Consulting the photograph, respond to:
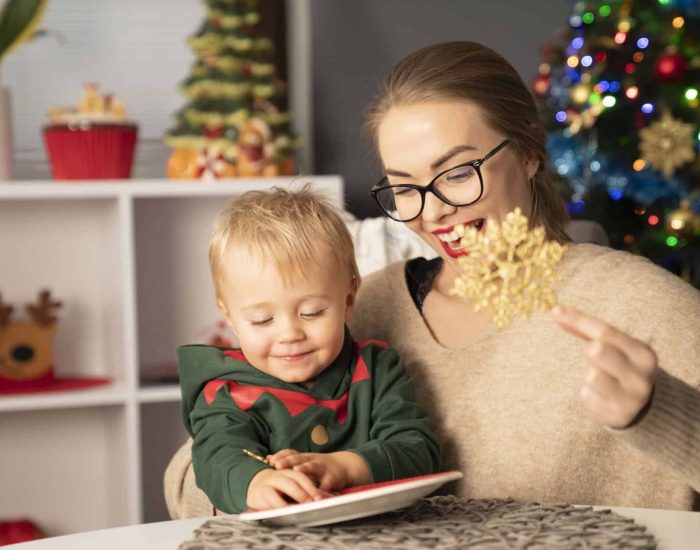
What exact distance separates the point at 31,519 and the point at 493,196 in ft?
7.31

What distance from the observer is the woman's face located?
59.6 inches

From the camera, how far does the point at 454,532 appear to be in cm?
106

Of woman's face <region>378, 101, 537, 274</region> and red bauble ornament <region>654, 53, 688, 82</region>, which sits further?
red bauble ornament <region>654, 53, 688, 82</region>

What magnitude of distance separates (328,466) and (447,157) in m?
0.50

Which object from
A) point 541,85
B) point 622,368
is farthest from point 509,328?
point 541,85

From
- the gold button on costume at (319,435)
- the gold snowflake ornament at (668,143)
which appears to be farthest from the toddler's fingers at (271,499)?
the gold snowflake ornament at (668,143)

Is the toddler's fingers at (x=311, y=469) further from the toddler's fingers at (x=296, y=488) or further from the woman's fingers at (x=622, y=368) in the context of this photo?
the woman's fingers at (x=622, y=368)

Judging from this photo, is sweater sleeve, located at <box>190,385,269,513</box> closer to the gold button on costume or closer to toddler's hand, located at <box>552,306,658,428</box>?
the gold button on costume

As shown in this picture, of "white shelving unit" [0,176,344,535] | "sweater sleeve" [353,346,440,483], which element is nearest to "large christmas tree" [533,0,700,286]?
"white shelving unit" [0,176,344,535]

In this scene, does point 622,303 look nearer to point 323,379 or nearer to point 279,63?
point 323,379

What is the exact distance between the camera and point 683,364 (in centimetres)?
140

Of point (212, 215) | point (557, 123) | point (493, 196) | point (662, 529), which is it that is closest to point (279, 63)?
point (212, 215)

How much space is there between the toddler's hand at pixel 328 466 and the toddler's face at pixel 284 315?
0.58 feet

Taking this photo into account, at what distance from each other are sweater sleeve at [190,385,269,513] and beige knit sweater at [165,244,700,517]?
0.78 feet
